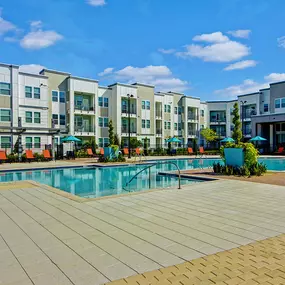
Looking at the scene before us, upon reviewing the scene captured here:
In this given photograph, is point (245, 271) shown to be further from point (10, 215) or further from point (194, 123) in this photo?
point (194, 123)

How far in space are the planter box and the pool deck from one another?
18.9 feet

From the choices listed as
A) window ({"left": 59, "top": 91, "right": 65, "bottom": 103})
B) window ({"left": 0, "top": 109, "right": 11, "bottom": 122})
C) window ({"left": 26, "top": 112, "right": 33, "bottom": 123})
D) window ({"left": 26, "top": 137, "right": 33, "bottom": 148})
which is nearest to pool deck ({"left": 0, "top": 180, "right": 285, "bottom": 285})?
window ({"left": 26, "top": 137, "right": 33, "bottom": 148})

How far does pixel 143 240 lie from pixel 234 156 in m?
10.2

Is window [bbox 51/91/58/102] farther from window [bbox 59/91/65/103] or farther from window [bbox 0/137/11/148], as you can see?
window [bbox 0/137/11/148]

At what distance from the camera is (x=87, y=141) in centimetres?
3350

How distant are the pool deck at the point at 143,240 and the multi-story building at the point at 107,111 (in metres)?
17.9

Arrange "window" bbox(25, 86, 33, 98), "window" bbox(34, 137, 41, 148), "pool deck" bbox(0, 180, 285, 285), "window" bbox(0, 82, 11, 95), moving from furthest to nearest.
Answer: "window" bbox(34, 137, 41, 148) < "window" bbox(25, 86, 33, 98) < "window" bbox(0, 82, 11, 95) < "pool deck" bbox(0, 180, 285, 285)

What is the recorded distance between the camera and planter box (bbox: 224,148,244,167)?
13.2 metres

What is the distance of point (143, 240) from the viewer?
427cm

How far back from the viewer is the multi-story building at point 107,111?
28.0 m

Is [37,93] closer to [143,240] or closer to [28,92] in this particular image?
[28,92]

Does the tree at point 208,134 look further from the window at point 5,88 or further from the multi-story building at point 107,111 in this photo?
the window at point 5,88

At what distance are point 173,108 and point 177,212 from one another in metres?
38.9

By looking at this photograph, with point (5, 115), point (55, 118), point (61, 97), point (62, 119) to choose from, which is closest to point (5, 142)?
point (5, 115)
